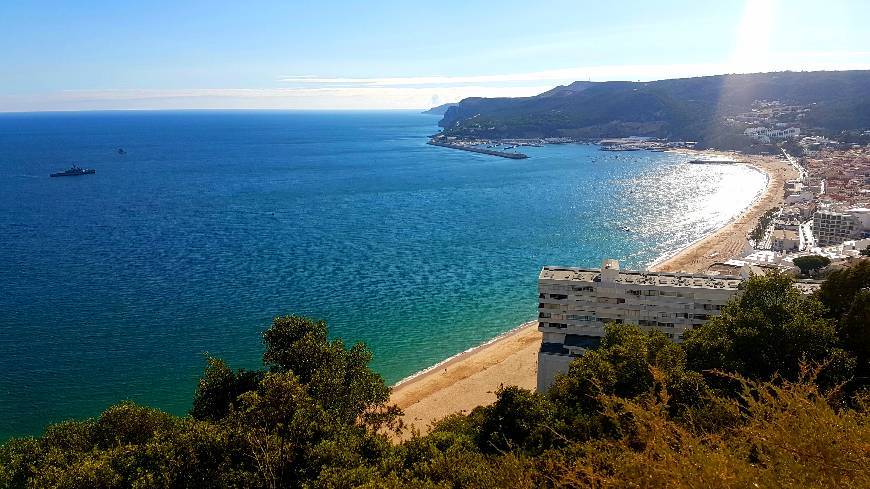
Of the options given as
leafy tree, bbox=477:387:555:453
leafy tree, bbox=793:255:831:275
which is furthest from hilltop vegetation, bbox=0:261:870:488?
leafy tree, bbox=793:255:831:275

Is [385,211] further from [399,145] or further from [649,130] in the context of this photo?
[649,130]

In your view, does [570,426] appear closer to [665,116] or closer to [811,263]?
[811,263]

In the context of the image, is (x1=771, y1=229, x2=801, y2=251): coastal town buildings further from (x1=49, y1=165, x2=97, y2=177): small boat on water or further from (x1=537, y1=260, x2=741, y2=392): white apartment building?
(x1=49, y1=165, x2=97, y2=177): small boat on water

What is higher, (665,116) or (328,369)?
(665,116)

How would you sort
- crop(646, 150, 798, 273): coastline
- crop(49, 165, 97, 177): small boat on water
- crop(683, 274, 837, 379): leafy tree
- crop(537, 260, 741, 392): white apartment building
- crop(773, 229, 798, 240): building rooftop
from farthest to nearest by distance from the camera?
crop(49, 165, 97, 177): small boat on water → crop(773, 229, 798, 240): building rooftop → crop(646, 150, 798, 273): coastline → crop(537, 260, 741, 392): white apartment building → crop(683, 274, 837, 379): leafy tree

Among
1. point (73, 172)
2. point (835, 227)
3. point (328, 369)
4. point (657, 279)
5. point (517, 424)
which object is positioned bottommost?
point (835, 227)

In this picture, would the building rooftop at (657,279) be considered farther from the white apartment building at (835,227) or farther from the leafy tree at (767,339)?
the white apartment building at (835,227)

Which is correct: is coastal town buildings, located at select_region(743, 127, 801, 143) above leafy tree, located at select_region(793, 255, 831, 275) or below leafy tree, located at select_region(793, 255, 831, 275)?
above

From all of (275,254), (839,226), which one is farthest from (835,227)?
(275,254)

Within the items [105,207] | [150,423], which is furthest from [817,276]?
[105,207]
